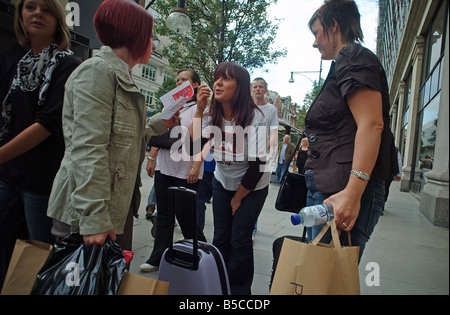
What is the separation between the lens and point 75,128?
1251mm

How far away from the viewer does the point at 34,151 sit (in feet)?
5.27

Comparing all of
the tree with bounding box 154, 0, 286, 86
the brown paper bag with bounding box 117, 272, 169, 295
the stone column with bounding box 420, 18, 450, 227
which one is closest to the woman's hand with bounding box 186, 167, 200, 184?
the brown paper bag with bounding box 117, 272, 169, 295

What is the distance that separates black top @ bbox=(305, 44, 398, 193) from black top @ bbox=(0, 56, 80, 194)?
143 cm

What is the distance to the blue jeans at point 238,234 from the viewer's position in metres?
2.07

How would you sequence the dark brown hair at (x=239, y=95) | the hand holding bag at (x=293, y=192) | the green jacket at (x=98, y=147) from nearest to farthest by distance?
the green jacket at (x=98, y=147)
the hand holding bag at (x=293, y=192)
the dark brown hair at (x=239, y=95)

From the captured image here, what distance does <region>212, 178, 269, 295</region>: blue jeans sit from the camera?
2.07 meters

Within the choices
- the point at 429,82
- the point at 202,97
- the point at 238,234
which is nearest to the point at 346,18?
the point at 202,97

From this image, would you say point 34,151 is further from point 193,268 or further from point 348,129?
point 348,129

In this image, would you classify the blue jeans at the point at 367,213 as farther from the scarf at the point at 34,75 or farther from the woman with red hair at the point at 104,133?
the scarf at the point at 34,75

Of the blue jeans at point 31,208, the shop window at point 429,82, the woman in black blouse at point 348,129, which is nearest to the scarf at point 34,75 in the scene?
the blue jeans at point 31,208

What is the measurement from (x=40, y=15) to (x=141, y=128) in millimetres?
1006

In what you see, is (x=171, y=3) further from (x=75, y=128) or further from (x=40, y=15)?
(x=75, y=128)

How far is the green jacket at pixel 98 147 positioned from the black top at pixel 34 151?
1.11 ft
